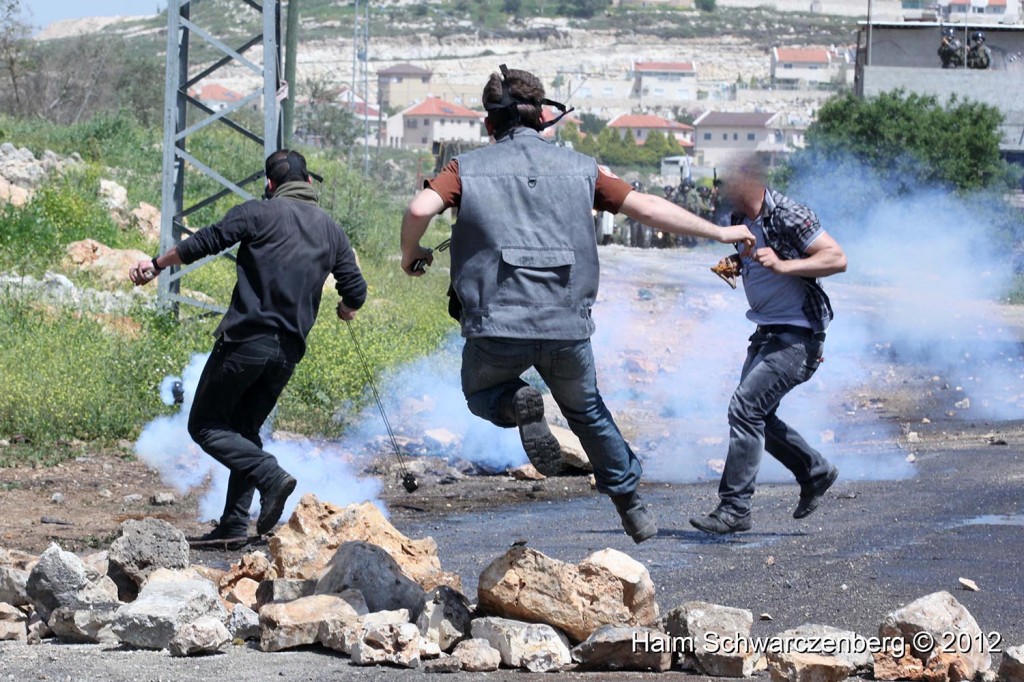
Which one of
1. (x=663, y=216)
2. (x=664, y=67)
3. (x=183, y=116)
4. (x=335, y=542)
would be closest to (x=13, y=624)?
(x=335, y=542)

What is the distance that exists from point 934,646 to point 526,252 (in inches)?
75.8

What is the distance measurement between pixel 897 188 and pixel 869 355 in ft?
45.1

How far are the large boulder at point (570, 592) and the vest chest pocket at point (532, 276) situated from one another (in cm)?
92

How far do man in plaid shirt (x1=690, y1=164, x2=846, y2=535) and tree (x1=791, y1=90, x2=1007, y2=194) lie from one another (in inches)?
1083

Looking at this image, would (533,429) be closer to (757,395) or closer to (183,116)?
(757,395)

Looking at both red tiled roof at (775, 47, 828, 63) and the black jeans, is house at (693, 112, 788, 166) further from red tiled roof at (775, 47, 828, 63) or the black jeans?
the black jeans

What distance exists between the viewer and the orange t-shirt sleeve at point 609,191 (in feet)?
17.4

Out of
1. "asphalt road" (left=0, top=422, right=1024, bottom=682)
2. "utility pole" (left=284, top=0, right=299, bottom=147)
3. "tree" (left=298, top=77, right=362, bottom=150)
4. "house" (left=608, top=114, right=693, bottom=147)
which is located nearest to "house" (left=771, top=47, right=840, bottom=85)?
"house" (left=608, top=114, right=693, bottom=147)

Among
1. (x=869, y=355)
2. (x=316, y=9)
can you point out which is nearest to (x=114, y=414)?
(x=869, y=355)

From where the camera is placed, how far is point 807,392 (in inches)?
616

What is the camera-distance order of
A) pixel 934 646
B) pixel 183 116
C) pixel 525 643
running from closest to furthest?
pixel 934 646 → pixel 525 643 → pixel 183 116

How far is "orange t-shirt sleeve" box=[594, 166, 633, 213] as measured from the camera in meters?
5.29

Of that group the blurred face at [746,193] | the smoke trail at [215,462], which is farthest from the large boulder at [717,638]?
the smoke trail at [215,462]

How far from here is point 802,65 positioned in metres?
142
